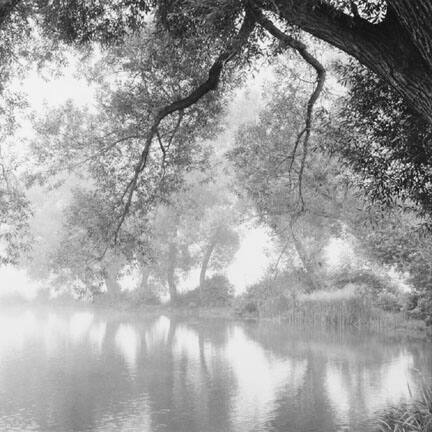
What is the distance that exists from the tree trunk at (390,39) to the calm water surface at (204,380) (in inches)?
302

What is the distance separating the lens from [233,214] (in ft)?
139

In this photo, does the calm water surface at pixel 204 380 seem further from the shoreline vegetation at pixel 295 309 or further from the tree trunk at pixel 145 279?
the tree trunk at pixel 145 279

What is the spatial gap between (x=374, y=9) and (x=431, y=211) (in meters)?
3.90

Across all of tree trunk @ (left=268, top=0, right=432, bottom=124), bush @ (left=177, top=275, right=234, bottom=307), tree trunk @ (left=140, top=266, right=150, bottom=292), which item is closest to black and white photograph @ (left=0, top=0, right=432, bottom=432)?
tree trunk @ (left=268, top=0, right=432, bottom=124)

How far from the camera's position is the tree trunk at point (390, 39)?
5023 millimetres

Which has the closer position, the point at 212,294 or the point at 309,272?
the point at 309,272

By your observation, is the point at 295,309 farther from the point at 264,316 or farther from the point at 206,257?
the point at 206,257

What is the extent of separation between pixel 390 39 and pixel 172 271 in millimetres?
37586

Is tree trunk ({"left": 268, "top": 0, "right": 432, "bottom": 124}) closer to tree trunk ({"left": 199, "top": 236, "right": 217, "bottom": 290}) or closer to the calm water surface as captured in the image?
the calm water surface

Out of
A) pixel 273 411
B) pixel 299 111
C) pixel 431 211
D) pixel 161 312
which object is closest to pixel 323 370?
pixel 273 411

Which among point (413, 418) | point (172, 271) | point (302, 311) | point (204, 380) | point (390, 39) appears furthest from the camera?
point (172, 271)

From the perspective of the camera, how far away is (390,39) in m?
5.69

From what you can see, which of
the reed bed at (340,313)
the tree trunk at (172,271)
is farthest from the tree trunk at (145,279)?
the reed bed at (340,313)

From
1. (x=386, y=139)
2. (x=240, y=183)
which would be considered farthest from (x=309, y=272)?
(x=386, y=139)
